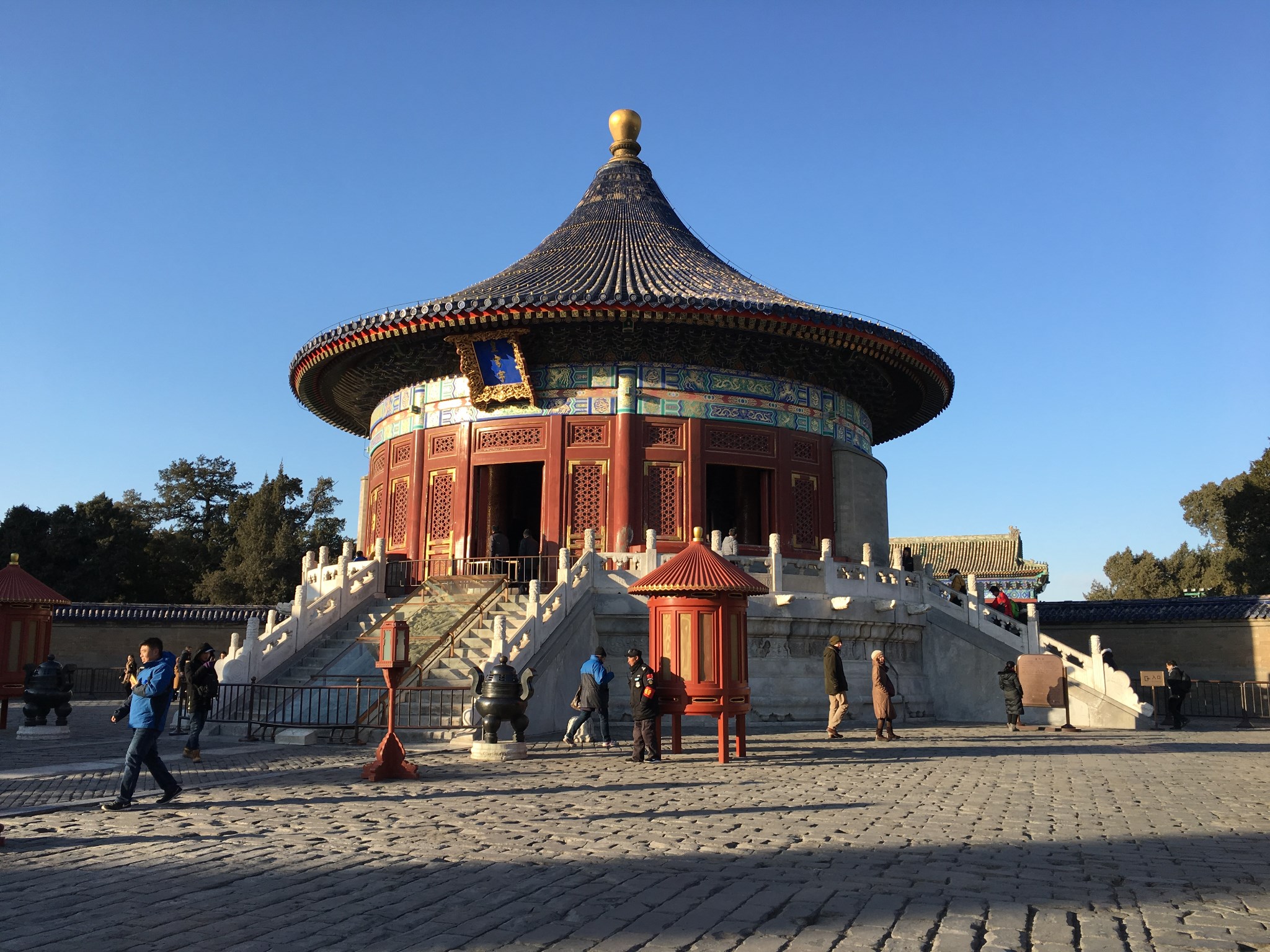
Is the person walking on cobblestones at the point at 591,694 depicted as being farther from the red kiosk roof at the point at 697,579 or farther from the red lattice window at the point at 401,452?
the red lattice window at the point at 401,452

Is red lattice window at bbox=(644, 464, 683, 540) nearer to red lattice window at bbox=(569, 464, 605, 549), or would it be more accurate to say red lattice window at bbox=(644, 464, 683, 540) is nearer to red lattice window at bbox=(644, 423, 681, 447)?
red lattice window at bbox=(644, 423, 681, 447)

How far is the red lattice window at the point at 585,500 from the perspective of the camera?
20.6m

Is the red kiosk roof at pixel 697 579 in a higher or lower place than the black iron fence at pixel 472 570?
lower

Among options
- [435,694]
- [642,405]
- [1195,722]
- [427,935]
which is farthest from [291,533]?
[427,935]

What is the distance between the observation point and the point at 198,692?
1288cm

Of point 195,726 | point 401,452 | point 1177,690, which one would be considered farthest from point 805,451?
point 195,726

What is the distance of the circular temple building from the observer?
20.5m

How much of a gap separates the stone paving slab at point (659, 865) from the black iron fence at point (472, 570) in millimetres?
9726

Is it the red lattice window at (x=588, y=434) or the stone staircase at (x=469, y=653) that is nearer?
the stone staircase at (x=469, y=653)

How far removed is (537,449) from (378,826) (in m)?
14.1

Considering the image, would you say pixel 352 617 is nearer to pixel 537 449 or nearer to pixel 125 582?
pixel 537 449

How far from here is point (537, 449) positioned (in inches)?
831

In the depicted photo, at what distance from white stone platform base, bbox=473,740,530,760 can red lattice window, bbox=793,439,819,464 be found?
1158 cm

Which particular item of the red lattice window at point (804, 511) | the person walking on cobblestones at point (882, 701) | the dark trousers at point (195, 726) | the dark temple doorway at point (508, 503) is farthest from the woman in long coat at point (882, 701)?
the dark trousers at point (195, 726)
